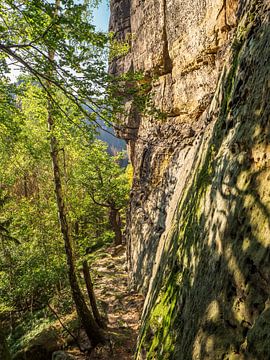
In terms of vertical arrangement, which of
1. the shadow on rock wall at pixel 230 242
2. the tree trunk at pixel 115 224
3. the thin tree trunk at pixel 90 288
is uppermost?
the shadow on rock wall at pixel 230 242

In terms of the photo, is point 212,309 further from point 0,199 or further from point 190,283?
point 0,199

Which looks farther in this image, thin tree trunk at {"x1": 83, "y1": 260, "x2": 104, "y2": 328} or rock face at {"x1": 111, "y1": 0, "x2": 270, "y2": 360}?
thin tree trunk at {"x1": 83, "y1": 260, "x2": 104, "y2": 328}

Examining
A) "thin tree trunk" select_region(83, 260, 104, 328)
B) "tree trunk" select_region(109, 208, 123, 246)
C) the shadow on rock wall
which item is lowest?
"tree trunk" select_region(109, 208, 123, 246)

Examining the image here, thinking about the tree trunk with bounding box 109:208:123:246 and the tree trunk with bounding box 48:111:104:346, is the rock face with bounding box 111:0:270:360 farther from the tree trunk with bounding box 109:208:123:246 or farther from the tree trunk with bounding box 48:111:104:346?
the tree trunk with bounding box 109:208:123:246

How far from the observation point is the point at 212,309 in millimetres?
3102

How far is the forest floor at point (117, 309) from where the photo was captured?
25.4 ft

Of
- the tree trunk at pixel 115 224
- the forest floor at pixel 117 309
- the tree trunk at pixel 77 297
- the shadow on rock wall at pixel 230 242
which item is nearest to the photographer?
the shadow on rock wall at pixel 230 242

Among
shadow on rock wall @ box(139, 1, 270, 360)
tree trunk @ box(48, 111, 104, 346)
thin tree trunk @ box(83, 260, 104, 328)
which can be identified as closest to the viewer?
shadow on rock wall @ box(139, 1, 270, 360)

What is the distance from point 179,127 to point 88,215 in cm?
1273

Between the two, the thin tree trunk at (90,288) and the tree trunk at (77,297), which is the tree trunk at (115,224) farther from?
the tree trunk at (77,297)

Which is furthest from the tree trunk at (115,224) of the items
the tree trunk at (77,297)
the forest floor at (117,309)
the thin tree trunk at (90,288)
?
the tree trunk at (77,297)

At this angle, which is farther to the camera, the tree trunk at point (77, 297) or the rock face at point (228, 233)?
the tree trunk at point (77, 297)

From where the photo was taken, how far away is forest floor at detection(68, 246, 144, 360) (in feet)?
25.4

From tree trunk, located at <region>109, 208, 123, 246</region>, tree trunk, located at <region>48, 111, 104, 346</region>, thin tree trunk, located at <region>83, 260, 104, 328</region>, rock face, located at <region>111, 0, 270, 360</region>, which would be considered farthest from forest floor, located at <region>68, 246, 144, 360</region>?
rock face, located at <region>111, 0, 270, 360</region>
